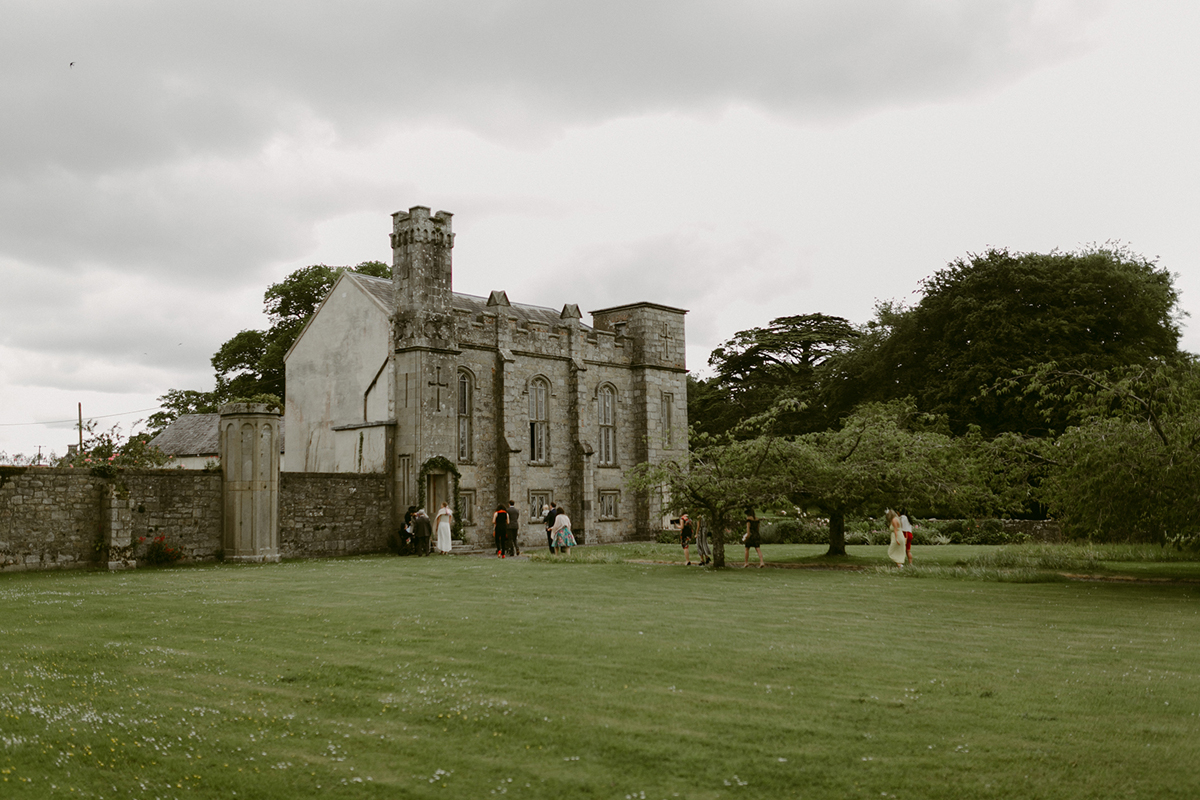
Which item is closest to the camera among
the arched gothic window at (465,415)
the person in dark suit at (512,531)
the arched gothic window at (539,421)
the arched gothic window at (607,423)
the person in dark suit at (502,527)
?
the person in dark suit at (502,527)

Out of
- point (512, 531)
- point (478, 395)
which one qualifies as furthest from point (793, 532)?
point (478, 395)

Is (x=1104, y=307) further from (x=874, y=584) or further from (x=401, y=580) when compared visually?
(x=401, y=580)

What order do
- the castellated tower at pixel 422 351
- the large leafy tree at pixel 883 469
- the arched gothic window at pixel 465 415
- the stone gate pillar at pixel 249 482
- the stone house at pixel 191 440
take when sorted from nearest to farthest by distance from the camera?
1. the large leafy tree at pixel 883 469
2. the stone gate pillar at pixel 249 482
3. the castellated tower at pixel 422 351
4. the arched gothic window at pixel 465 415
5. the stone house at pixel 191 440

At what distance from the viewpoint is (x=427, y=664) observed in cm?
959

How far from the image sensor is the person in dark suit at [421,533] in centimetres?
2958

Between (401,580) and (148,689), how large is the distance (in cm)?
1107

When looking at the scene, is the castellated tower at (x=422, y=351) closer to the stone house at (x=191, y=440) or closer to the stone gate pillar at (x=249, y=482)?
the stone gate pillar at (x=249, y=482)

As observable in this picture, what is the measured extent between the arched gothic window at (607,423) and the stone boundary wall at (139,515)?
1229cm

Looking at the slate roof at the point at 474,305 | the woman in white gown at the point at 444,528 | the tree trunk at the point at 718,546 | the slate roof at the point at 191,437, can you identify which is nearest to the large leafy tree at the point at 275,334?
the slate roof at the point at 191,437

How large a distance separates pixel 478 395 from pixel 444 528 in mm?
5965

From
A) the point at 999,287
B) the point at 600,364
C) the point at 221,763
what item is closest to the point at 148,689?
the point at 221,763

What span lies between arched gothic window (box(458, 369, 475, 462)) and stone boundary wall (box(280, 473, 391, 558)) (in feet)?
12.6

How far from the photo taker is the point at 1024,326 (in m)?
38.9

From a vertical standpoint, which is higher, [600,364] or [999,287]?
[999,287]
